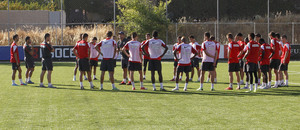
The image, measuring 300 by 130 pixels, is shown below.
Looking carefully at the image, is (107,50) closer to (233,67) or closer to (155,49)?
(155,49)

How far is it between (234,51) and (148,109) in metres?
5.43

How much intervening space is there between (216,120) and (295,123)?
4.74ft

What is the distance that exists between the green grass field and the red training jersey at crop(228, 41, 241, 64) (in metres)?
1.22

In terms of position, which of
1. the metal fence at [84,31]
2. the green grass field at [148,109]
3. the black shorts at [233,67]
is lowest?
the green grass field at [148,109]

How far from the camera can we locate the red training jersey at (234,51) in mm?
14211

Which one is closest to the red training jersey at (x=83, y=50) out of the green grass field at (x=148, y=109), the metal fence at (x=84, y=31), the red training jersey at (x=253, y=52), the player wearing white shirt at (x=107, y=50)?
the player wearing white shirt at (x=107, y=50)

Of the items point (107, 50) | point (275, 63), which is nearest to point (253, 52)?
point (275, 63)

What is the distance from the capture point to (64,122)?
828 centimetres

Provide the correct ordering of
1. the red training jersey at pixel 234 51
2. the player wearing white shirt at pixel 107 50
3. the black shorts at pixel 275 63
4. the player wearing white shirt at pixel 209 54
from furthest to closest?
the black shorts at pixel 275 63 < the red training jersey at pixel 234 51 < the player wearing white shirt at pixel 107 50 < the player wearing white shirt at pixel 209 54

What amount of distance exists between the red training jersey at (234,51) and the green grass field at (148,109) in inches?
48.2

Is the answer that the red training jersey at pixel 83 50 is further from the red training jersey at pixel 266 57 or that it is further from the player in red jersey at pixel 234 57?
the red training jersey at pixel 266 57

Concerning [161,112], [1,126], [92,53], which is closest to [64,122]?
[1,126]

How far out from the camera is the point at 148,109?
9.80 metres

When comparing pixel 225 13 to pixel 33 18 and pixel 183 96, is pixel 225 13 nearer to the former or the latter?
pixel 33 18
